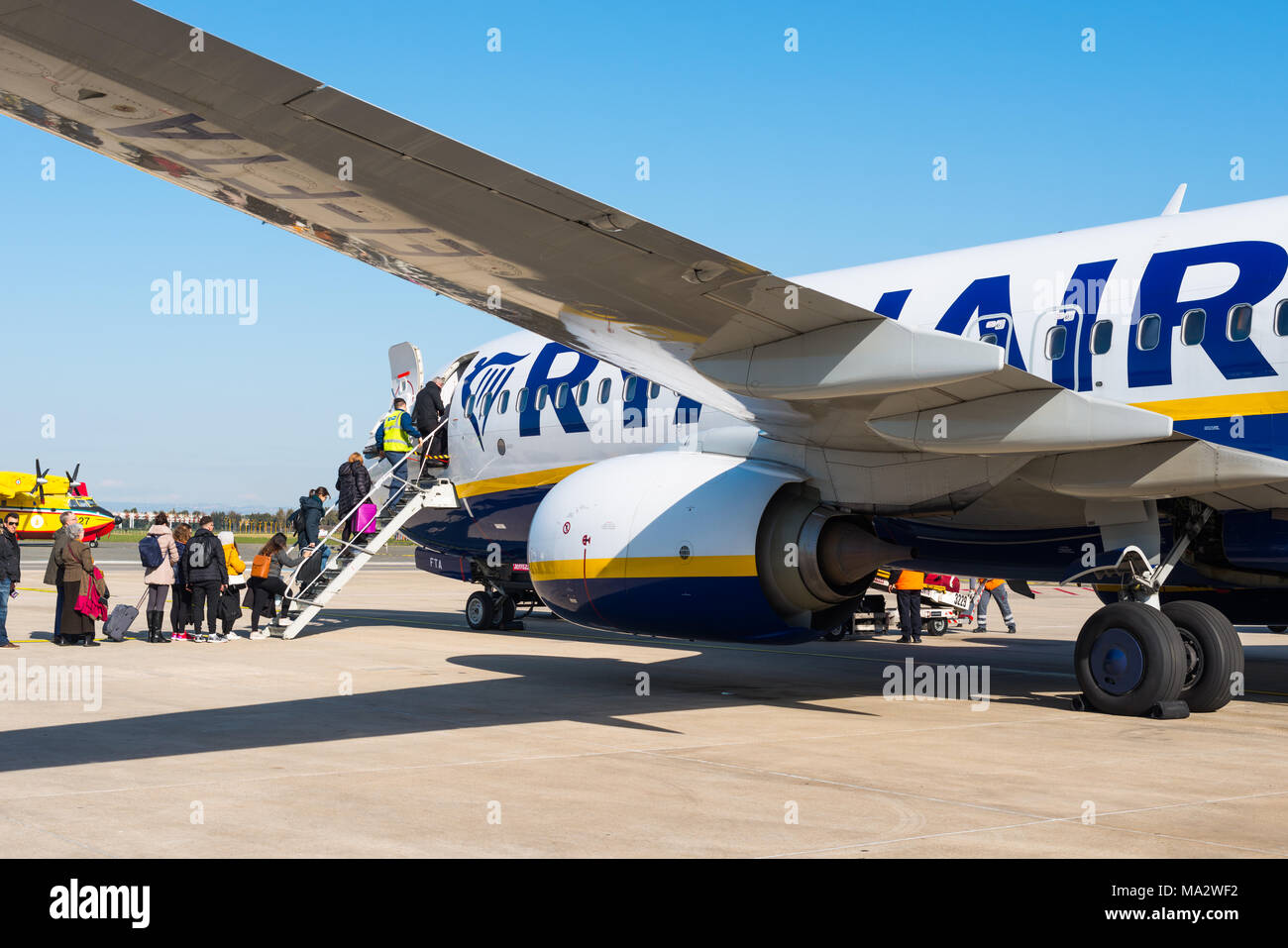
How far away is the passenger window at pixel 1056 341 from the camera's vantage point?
32.6 ft

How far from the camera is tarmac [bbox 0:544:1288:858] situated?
18.0 ft

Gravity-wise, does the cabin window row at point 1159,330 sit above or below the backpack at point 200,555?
above

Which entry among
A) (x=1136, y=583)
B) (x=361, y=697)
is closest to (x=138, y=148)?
(x=361, y=697)

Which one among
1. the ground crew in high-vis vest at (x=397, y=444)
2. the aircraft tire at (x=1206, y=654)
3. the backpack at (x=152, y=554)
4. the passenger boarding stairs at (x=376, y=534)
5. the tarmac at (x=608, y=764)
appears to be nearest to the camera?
the tarmac at (x=608, y=764)

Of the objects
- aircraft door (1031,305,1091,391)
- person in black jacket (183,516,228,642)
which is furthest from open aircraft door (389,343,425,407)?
aircraft door (1031,305,1091,391)

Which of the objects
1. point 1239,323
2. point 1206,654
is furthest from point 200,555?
point 1239,323

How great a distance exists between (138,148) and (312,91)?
4.27ft

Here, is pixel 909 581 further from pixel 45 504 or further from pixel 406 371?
pixel 45 504

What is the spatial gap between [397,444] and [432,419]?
1.13 metres

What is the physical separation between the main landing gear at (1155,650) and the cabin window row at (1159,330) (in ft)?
4.55

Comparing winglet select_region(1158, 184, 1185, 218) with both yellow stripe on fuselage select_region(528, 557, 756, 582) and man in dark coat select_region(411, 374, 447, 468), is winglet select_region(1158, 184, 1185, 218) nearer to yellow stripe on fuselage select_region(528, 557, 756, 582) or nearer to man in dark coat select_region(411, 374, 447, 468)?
yellow stripe on fuselage select_region(528, 557, 756, 582)

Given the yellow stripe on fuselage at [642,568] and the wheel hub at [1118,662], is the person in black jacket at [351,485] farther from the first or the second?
the wheel hub at [1118,662]

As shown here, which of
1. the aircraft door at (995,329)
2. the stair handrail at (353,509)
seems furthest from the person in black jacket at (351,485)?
the aircraft door at (995,329)

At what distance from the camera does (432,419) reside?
17.1 metres
